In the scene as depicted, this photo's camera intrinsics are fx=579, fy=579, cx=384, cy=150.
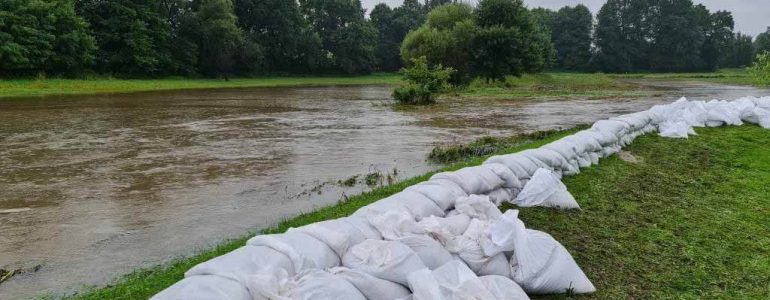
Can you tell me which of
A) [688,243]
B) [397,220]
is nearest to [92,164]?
[397,220]

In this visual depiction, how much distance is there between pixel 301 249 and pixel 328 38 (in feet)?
170

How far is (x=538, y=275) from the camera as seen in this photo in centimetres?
371

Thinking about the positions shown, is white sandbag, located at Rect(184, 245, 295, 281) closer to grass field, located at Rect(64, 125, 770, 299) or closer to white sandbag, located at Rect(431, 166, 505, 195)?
grass field, located at Rect(64, 125, 770, 299)

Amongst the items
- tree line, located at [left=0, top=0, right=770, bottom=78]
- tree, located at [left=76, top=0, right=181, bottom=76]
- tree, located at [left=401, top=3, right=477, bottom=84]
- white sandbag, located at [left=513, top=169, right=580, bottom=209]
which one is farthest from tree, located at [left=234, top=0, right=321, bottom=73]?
white sandbag, located at [left=513, top=169, right=580, bottom=209]

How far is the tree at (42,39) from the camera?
27438mm

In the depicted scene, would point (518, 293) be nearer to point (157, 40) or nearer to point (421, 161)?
point (421, 161)

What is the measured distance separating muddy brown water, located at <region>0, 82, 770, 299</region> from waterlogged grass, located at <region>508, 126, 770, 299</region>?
8.66 ft

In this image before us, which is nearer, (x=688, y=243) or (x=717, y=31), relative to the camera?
(x=688, y=243)

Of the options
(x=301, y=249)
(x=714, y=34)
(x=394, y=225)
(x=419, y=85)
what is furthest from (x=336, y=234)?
(x=714, y=34)

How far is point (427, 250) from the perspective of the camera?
3686 millimetres

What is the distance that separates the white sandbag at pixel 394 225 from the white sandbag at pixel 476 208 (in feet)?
2.71

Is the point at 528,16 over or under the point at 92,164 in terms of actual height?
over

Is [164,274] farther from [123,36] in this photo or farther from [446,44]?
[123,36]

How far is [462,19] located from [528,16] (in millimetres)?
4228
